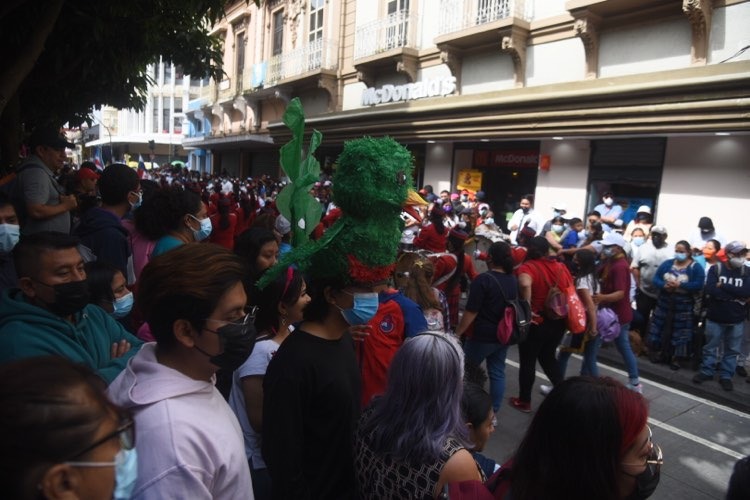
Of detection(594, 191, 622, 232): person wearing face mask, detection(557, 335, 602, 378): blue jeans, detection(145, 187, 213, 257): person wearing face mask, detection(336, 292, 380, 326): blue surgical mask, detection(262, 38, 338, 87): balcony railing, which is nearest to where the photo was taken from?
detection(336, 292, 380, 326): blue surgical mask

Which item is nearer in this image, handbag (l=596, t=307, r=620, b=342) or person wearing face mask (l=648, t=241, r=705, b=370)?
handbag (l=596, t=307, r=620, b=342)

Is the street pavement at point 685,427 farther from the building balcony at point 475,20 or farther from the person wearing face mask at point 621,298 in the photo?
the building balcony at point 475,20

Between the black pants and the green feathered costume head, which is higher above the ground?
the green feathered costume head

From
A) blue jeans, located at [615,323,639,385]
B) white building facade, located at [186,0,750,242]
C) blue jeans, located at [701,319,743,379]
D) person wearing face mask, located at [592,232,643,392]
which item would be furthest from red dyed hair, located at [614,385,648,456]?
white building facade, located at [186,0,750,242]

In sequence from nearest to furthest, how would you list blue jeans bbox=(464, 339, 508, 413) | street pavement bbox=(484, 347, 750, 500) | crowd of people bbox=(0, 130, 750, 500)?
1. crowd of people bbox=(0, 130, 750, 500)
2. street pavement bbox=(484, 347, 750, 500)
3. blue jeans bbox=(464, 339, 508, 413)

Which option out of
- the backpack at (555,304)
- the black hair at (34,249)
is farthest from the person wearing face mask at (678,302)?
the black hair at (34,249)

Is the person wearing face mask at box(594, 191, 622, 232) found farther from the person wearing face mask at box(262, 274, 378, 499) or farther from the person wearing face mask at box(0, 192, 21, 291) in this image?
the person wearing face mask at box(0, 192, 21, 291)

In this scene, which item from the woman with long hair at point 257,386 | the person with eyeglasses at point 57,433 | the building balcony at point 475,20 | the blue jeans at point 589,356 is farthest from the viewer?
the building balcony at point 475,20

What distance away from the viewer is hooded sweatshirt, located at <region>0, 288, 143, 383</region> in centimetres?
180

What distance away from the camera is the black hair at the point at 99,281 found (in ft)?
8.70

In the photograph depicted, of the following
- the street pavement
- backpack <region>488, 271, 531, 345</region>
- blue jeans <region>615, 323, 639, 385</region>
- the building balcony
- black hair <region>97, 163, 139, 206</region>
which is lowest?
the street pavement

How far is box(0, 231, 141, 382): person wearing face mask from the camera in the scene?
1.86 metres

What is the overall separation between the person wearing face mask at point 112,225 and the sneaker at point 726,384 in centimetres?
621

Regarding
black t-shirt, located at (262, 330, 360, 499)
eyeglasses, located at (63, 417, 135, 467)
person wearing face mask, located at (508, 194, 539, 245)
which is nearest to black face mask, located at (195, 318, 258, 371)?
black t-shirt, located at (262, 330, 360, 499)
